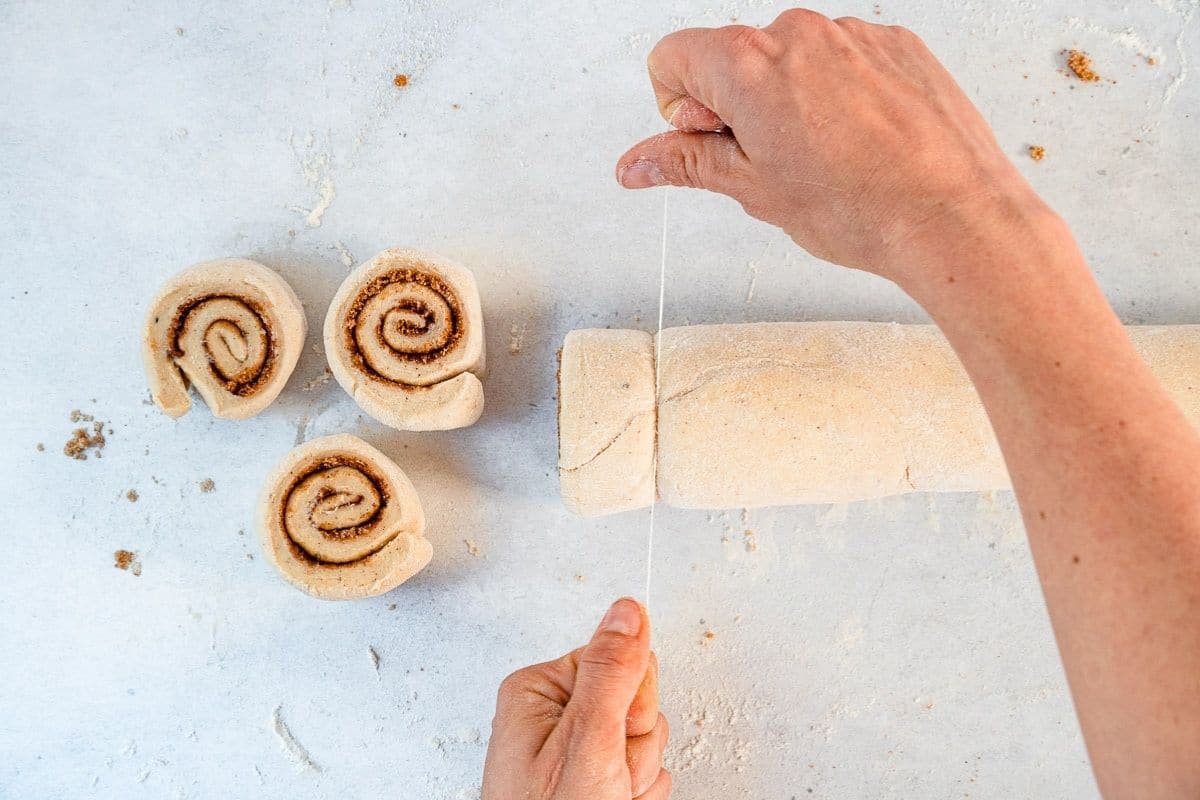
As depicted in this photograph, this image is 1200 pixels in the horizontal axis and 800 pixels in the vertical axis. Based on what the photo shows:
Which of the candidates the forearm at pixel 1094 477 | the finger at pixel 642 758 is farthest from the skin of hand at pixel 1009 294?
the finger at pixel 642 758

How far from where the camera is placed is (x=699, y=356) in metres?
1.89

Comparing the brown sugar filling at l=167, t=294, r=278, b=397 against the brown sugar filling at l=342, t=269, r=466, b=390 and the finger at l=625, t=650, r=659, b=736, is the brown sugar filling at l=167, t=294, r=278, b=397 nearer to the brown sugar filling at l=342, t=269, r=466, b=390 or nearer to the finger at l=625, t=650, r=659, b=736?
the brown sugar filling at l=342, t=269, r=466, b=390

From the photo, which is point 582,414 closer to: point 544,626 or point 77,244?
point 544,626

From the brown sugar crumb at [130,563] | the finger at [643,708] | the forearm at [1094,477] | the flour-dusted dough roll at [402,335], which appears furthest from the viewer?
the brown sugar crumb at [130,563]

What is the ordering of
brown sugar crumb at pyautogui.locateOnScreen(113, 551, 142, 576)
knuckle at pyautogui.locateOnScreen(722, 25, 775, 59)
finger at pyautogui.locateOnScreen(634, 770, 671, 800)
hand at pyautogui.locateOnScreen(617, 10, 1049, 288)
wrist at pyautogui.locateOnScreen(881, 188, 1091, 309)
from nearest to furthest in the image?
wrist at pyautogui.locateOnScreen(881, 188, 1091, 309) < hand at pyautogui.locateOnScreen(617, 10, 1049, 288) < knuckle at pyautogui.locateOnScreen(722, 25, 775, 59) < finger at pyautogui.locateOnScreen(634, 770, 671, 800) < brown sugar crumb at pyautogui.locateOnScreen(113, 551, 142, 576)

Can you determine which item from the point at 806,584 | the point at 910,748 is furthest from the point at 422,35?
the point at 910,748

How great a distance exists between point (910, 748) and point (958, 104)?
1.63 meters

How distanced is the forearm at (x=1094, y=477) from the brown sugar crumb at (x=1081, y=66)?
1.21 metres

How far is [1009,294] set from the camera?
1.27 m

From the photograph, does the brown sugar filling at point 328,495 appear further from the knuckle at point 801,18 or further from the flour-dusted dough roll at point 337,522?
the knuckle at point 801,18

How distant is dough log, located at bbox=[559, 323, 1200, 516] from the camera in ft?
6.06

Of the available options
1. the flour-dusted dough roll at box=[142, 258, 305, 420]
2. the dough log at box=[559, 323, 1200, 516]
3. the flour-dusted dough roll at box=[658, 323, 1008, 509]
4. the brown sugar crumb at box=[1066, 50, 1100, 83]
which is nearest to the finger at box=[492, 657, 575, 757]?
the dough log at box=[559, 323, 1200, 516]

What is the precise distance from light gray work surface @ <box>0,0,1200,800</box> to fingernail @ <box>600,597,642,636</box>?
55 cm

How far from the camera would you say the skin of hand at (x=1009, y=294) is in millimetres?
1043
